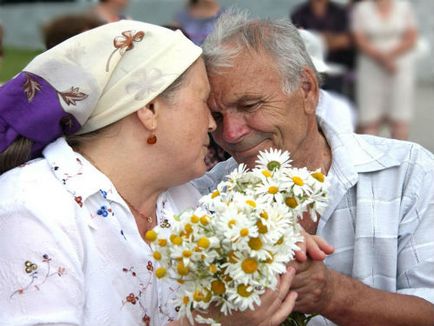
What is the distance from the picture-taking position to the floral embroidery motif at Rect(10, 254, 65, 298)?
2.72 metres

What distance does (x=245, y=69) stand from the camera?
10.7 ft

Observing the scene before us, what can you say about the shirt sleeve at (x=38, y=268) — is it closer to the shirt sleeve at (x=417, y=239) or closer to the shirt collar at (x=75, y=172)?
the shirt collar at (x=75, y=172)

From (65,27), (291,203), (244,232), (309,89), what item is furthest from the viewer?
(65,27)

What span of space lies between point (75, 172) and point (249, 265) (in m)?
0.76

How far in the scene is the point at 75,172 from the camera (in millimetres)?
2953

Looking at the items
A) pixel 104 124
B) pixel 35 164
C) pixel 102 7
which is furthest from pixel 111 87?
pixel 102 7

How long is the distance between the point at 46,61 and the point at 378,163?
1246mm

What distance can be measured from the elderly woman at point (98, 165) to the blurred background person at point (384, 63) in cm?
643

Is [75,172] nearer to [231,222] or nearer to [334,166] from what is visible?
[231,222]

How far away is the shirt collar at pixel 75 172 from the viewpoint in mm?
2916

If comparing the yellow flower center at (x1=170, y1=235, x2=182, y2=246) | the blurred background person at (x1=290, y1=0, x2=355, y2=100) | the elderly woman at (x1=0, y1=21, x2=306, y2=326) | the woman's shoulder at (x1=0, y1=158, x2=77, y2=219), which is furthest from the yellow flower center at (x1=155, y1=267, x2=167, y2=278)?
the blurred background person at (x1=290, y1=0, x2=355, y2=100)

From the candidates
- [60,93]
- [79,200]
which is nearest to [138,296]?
[79,200]

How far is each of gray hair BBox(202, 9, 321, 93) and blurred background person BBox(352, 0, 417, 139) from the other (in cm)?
609

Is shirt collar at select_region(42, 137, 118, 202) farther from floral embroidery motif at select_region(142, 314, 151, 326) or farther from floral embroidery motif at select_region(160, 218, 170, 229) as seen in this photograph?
floral embroidery motif at select_region(142, 314, 151, 326)
